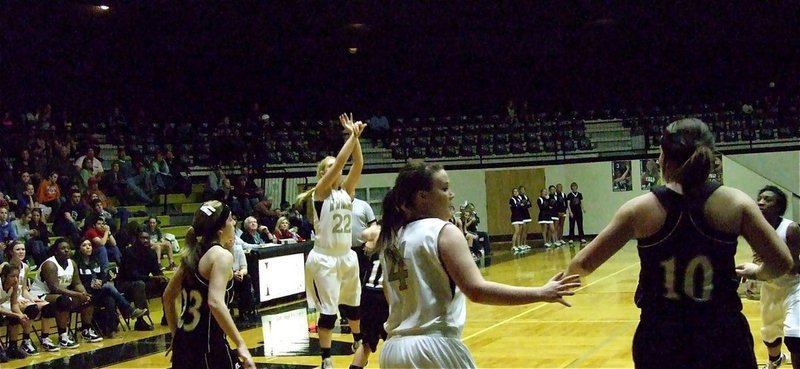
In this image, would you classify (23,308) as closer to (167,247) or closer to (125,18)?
(167,247)

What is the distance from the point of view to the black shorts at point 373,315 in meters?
6.95

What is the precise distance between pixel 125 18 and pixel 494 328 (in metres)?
14.9

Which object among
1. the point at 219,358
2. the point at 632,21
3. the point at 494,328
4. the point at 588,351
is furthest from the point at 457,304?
the point at 632,21

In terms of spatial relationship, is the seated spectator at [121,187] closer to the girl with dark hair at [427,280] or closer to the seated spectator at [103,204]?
the seated spectator at [103,204]

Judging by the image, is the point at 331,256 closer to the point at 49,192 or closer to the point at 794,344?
the point at 794,344

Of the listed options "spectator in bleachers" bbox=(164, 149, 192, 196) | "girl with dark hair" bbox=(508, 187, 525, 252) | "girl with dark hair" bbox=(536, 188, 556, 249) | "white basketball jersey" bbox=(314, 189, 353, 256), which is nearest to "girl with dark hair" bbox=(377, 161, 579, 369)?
"white basketball jersey" bbox=(314, 189, 353, 256)

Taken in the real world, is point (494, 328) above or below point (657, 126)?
below

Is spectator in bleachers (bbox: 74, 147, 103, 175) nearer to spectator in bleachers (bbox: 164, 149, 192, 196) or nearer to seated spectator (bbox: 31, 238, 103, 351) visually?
spectator in bleachers (bbox: 164, 149, 192, 196)

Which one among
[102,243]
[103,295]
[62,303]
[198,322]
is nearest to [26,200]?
[102,243]

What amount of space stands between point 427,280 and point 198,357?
1534mm

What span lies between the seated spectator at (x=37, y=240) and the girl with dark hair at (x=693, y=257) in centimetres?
1070

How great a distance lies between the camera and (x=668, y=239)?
10.5 feet

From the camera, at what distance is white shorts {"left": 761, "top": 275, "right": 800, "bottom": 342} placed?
19.9 feet

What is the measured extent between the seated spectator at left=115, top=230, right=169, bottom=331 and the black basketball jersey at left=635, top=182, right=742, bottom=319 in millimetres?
10389
